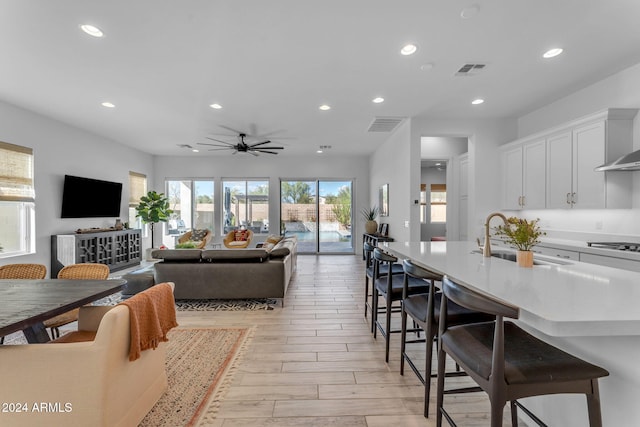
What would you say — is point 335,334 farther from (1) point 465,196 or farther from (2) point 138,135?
(2) point 138,135

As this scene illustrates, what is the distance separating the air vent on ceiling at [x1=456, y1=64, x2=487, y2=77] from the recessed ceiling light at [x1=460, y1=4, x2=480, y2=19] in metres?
0.92

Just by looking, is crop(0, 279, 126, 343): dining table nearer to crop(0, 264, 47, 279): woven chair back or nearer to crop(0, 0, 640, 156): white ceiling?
crop(0, 264, 47, 279): woven chair back

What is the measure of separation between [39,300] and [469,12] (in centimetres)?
368

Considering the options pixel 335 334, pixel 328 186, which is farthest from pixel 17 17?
pixel 328 186

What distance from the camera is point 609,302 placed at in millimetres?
1131

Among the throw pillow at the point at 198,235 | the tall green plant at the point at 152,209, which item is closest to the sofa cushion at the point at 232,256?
the throw pillow at the point at 198,235

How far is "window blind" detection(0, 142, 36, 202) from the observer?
4.39m

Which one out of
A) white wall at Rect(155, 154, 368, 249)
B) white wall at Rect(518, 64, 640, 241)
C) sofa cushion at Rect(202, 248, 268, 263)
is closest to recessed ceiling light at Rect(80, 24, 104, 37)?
sofa cushion at Rect(202, 248, 268, 263)

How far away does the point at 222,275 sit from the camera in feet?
12.7

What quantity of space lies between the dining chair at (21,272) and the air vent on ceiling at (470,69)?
470 cm

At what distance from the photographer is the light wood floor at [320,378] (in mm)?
1814

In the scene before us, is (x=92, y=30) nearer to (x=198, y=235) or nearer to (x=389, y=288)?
(x=389, y=288)

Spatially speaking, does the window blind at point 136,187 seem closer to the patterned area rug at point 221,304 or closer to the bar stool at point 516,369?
the patterned area rug at point 221,304

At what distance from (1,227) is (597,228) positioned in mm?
8631
